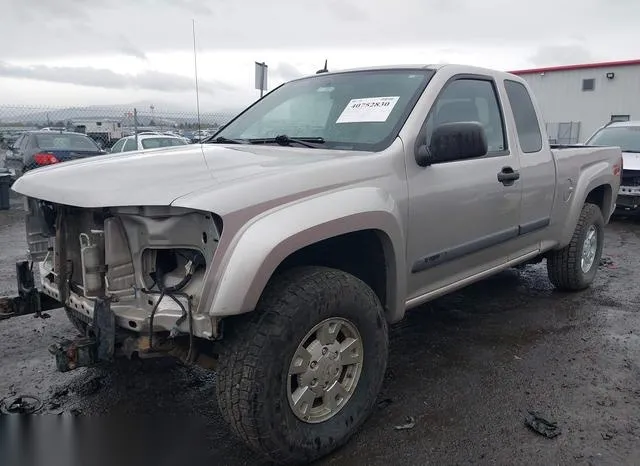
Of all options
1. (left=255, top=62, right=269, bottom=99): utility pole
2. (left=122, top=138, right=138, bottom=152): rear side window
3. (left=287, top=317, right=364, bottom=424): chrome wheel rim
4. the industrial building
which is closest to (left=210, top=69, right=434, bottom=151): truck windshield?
(left=287, top=317, right=364, bottom=424): chrome wheel rim

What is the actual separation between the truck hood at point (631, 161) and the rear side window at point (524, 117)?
5.40 metres

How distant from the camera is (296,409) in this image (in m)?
2.57

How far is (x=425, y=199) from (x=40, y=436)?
2439 mm

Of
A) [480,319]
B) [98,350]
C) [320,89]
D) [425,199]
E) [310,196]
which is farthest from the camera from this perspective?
[480,319]

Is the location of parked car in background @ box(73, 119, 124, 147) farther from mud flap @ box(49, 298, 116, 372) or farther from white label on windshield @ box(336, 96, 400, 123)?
mud flap @ box(49, 298, 116, 372)

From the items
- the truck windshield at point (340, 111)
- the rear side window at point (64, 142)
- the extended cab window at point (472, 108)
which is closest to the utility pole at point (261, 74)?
the truck windshield at point (340, 111)

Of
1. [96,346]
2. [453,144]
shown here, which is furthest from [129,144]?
[96,346]

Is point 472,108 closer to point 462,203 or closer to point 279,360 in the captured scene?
point 462,203

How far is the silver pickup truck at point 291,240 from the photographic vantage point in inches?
92.7

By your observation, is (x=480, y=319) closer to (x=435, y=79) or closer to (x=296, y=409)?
(x=435, y=79)

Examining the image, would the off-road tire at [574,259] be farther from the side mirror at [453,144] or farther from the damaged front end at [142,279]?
the damaged front end at [142,279]

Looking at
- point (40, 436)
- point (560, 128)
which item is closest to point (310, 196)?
point (40, 436)

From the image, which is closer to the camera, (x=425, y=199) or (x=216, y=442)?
(x=216, y=442)

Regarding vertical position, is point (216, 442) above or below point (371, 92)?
below
